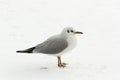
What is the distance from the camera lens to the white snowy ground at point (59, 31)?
7008 millimetres

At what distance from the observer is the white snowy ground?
7.01 metres

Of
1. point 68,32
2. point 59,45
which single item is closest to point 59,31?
point 68,32

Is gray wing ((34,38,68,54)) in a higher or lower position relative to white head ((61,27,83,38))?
lower

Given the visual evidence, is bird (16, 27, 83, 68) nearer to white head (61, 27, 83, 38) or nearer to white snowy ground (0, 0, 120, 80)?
white head (61, 27, 83, 38)

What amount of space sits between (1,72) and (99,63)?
1.88 meters

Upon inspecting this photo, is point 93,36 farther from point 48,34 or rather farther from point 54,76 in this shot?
point 54,76

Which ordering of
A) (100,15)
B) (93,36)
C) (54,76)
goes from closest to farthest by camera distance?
(54,76), (93,36), (100,15)

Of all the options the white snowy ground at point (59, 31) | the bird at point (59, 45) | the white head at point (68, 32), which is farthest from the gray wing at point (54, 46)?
the white snowy ground at point (59, 31)

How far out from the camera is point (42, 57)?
7730mm

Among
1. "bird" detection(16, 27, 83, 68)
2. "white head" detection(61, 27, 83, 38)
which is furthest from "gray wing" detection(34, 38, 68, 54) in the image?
"white head" detection(61, 27, 83, 38)

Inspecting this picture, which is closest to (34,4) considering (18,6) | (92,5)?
(18,6)

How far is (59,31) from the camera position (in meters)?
9.74

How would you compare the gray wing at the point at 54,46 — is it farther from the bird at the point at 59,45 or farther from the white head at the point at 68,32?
the white head at the point at 68,32

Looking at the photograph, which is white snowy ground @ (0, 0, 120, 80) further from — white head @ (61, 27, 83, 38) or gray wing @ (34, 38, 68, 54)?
white head @ (61, 27, 83, 38)
